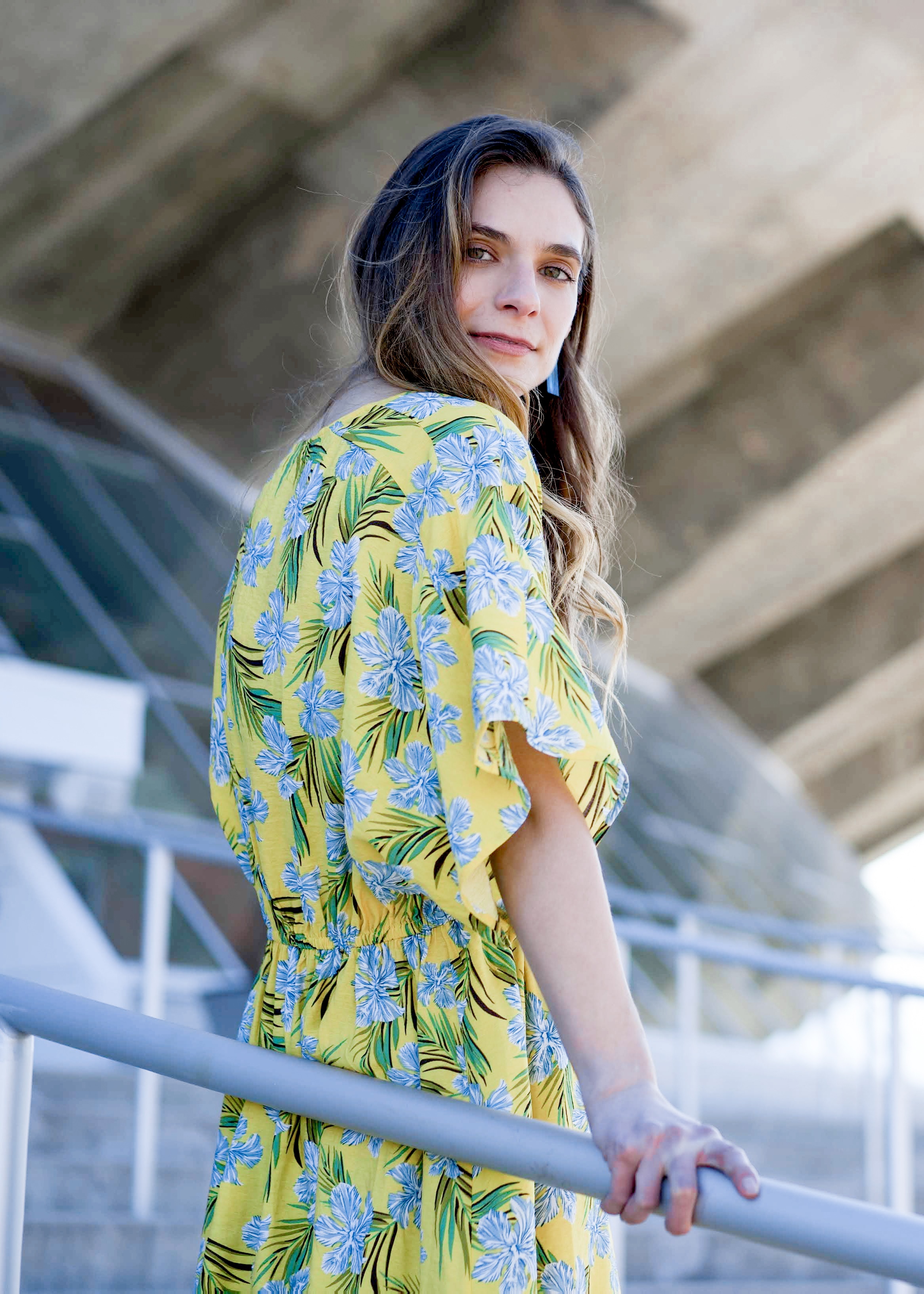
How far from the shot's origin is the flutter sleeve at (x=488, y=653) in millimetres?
1060

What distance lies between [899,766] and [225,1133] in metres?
20.9

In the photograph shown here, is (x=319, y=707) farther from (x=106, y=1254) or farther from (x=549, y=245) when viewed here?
(x=106, y=1254)

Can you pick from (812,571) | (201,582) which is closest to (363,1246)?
(201,582)

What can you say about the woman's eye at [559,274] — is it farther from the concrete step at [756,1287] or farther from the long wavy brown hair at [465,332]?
the concrete step at [756,1287]

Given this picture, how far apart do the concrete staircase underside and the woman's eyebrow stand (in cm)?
249

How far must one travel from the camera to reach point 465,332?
134 centimetres

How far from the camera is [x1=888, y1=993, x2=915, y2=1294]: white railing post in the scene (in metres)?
3.35

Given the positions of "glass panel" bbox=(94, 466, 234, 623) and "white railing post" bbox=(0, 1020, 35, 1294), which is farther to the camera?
"glass panel" bbox=(94, 466, 234, 623)

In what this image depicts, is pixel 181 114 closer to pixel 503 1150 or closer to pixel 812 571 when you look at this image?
pixel 812 571

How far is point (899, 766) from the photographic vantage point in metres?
21.0

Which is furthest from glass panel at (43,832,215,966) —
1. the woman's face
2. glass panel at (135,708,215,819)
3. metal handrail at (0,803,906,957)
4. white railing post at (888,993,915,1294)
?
the woman's face

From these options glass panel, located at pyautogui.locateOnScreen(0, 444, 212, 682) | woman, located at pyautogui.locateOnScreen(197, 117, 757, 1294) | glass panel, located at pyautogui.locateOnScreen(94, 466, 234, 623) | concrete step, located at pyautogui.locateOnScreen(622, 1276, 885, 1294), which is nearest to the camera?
woman, located at pyautogui.locateOnScreen(197, 117, 757, 1294)

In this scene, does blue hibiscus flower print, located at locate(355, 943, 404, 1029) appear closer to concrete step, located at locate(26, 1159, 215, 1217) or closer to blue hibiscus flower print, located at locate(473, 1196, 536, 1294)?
blue hibiscus flower print, located at locate(473, 1196, 536, 1294)

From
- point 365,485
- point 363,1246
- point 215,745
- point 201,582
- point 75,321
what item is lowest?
point 363,1246
